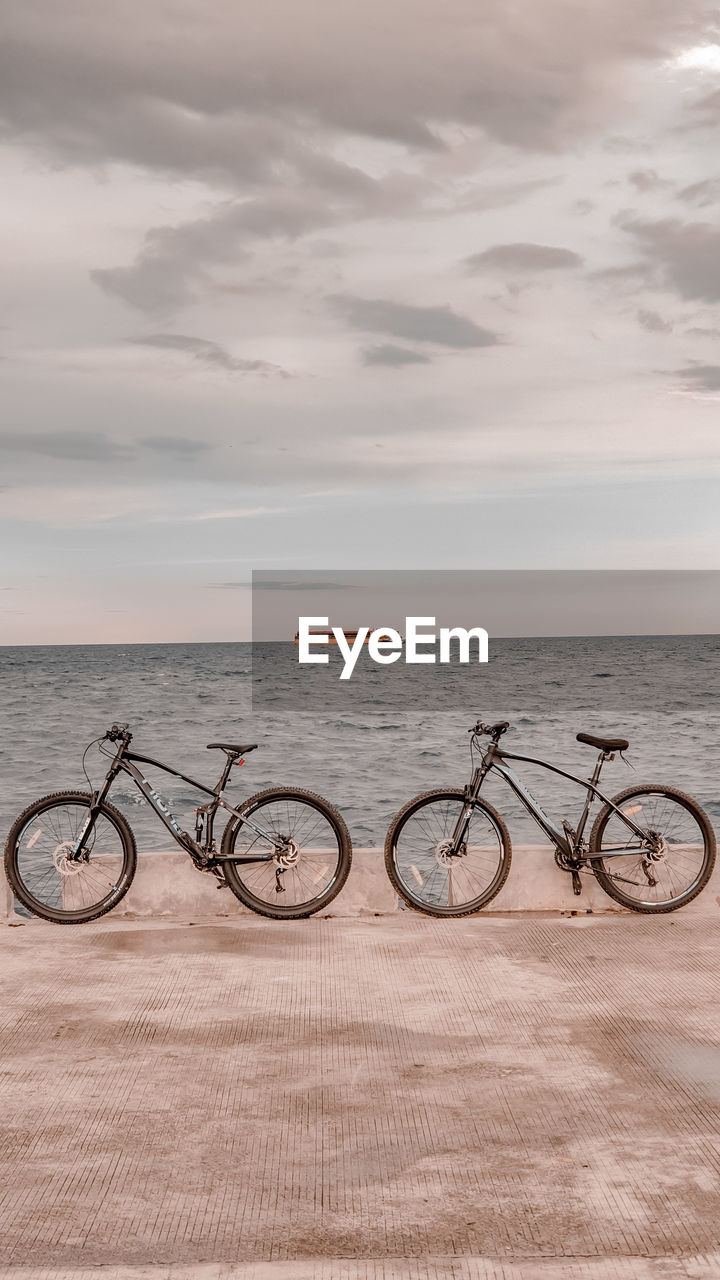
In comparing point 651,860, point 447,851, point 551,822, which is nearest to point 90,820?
point 447,851

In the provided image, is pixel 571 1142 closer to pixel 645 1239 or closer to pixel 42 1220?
pixel 645 1239

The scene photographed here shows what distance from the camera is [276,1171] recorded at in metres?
3.65

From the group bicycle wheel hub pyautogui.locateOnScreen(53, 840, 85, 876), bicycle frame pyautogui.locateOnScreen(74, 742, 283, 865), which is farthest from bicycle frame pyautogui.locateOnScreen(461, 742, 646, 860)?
bicycle wheel hub pyautogui.locateOnScreen(53, 840, 85, 876)

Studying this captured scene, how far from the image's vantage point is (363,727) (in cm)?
4772

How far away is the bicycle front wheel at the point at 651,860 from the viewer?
696cm

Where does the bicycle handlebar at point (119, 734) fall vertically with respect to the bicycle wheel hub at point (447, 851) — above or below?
above

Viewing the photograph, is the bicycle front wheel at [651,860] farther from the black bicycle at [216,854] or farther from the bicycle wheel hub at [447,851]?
the black bicycle at [216,854]

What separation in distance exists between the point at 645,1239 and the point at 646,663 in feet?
368

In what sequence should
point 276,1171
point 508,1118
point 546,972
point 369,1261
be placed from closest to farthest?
point 369,1261, point 276,1171, point 508,1118, point 546,972

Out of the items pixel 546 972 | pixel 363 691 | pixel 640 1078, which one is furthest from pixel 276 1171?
pixel 363 691

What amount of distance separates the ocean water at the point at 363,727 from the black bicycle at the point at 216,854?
44 cm

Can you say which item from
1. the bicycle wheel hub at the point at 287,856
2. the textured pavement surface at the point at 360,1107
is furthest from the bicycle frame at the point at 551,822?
the bicycle wheel hub at the point at 287,856

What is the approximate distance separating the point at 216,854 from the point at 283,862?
15.8 inches

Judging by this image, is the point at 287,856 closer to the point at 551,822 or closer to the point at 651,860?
the point at 551,822
